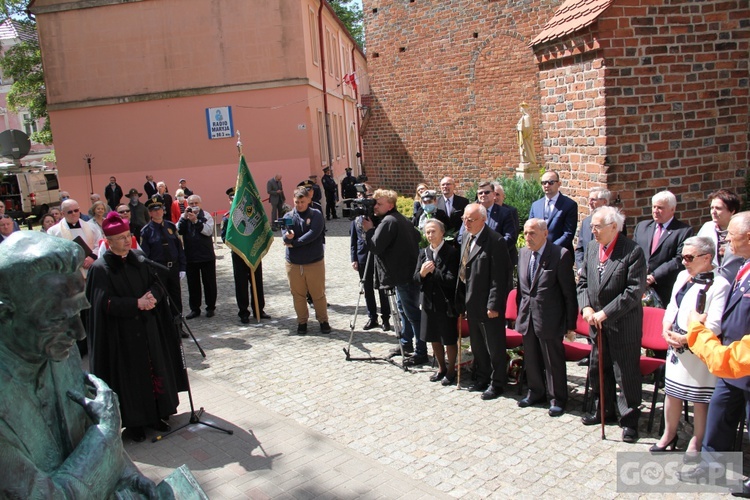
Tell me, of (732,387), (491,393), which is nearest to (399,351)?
(491,393)

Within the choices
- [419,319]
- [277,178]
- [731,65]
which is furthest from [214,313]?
[277,178]

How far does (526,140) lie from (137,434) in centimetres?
1308

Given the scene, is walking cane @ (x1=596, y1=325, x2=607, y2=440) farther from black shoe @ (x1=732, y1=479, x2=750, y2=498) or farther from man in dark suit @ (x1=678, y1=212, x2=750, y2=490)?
black shoe @ (x1=732, y1=479, x2=750, y2=498)

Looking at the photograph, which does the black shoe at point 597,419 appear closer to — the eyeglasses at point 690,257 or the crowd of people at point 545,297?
the crowd of people at point 545,297

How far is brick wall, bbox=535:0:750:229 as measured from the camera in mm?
7105

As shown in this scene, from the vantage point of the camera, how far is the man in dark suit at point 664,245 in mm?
6137

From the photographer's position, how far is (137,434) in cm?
573

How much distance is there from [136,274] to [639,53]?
18.8ft

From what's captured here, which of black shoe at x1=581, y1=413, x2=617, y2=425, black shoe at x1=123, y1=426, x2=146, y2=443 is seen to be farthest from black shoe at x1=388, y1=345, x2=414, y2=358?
black shoe at x1=123, y1=426, x2=146, y2=443

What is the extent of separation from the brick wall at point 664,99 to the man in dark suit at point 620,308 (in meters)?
2.33

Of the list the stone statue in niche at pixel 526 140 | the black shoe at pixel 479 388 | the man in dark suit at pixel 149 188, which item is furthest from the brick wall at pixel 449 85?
the black shoe at pixel 479 388

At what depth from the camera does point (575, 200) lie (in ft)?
26.0

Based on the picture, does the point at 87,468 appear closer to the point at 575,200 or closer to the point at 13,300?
the point at 13,300

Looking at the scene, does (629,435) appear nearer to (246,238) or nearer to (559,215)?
(559,215)
